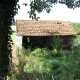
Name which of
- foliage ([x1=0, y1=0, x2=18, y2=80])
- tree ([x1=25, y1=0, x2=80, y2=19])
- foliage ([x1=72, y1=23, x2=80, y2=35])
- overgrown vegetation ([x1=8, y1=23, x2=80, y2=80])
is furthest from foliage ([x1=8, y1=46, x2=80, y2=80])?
foliage ([x1=72, y1=23, x2=80, y2=35])

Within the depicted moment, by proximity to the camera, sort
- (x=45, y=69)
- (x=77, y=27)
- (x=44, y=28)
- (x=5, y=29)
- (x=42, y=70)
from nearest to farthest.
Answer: (x=5, y=29) < (x=42, y=70) < (x=45, y=69) < (x=44, y=28) < (x=77, y=27)

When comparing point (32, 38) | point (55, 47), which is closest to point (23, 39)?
point (32, 38)

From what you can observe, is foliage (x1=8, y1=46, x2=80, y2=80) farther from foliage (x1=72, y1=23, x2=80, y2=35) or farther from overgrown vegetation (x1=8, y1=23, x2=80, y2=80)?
foliage (x1=72, y1=23, x2=80, y2=35)

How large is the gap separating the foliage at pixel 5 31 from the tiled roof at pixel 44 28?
42.3ft

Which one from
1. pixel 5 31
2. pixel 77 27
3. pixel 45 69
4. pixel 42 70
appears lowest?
pixel 45 69

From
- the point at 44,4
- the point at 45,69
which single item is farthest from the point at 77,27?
the point at 44,4

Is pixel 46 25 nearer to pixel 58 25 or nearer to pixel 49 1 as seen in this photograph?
pixel 58 25

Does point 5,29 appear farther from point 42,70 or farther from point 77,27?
point 77,27

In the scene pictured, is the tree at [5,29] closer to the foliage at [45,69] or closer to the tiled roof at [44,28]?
the foliage at [45,69]

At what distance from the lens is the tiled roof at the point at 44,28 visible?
70.2ft

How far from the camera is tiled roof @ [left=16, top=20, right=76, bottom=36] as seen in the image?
21406 millimetres

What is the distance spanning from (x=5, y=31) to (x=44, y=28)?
50.2ft

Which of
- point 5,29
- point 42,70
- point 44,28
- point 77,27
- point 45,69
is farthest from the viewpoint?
Answer: point 77,27

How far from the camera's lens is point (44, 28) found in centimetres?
2264
